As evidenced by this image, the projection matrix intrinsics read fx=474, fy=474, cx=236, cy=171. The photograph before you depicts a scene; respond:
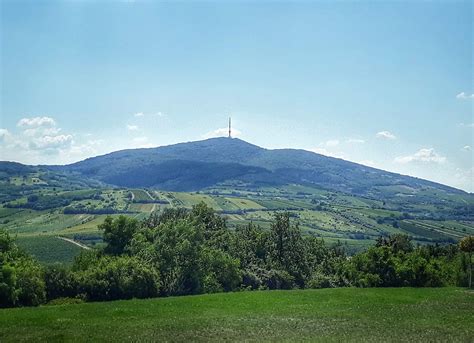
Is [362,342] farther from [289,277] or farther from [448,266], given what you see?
[448,266]

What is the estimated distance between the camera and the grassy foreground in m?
40.7

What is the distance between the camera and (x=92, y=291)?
6175cm

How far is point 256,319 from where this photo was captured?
48.2m

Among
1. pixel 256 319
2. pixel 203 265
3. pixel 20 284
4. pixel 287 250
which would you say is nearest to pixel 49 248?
pixel 287 250

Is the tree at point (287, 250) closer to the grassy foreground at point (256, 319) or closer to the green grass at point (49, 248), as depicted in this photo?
the grassy foreground at point (256, 319)

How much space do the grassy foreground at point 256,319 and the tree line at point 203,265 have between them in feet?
19.4

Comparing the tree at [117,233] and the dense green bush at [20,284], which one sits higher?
the tree at [117,233]

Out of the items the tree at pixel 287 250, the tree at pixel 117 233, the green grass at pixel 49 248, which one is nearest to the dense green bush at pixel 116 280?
the tree at pixel 117 233

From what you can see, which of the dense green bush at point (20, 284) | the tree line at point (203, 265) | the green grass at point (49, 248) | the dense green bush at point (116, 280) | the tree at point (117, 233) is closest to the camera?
the dense green bush at point (20, 284)

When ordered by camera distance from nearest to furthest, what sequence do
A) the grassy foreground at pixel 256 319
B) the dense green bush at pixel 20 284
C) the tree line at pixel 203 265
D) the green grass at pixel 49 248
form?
1. the grassy foreground at pixel 256 319
2. the dense green bush at pixel 20 284
3. the tree line at pixel 203 265
4. the green grass at pixel 49 248

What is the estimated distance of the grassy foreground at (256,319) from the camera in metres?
40.7

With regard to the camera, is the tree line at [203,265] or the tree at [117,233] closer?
the tree line at [203,265]

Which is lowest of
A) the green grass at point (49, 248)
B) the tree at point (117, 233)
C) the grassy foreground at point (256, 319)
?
the green grass at point (49, 248)

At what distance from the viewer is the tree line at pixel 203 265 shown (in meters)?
61.3
